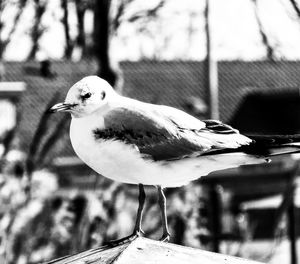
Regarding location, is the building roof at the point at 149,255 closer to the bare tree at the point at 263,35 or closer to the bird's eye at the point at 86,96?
the bird's eye at the point at 86,96

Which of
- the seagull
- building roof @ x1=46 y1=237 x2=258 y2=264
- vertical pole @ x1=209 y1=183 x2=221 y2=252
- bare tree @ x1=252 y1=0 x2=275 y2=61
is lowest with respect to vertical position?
vertical pole @ x1=209 y1=183 x2=221 y2=252

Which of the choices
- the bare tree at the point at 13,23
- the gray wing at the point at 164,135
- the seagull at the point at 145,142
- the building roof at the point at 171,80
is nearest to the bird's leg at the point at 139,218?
the seagull at the point at 145,142

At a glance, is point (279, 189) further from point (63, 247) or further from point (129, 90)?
point (63, 247)

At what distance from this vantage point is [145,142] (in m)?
3.53

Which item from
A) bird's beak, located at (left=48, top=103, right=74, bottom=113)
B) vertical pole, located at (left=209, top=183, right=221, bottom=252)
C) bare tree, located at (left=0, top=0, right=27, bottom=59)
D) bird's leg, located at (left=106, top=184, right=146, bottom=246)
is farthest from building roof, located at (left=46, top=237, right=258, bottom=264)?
vertical pole, located at (left=209, top=183, right=221, bottom=252)

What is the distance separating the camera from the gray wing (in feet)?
11.4

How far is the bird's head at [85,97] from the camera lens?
327 centimetres

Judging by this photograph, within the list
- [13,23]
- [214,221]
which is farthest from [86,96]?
[214,221]

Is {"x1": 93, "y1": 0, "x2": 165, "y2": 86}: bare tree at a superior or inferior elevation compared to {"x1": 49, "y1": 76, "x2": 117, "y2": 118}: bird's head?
superior

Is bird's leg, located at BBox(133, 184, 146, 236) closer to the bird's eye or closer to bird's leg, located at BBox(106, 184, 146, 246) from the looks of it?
bird's leg, located at BBox(106, 184, 146, 246)

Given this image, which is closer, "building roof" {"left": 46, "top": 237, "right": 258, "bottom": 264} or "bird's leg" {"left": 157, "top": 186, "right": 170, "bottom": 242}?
"building roof" {"left": 46, "top": 237, "right": 258, "bottom": 264}

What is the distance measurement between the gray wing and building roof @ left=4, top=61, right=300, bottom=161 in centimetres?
1804

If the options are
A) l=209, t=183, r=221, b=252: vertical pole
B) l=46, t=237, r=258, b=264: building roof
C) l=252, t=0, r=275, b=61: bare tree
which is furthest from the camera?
l=209, t=183, r=221, b=252: vertical pole

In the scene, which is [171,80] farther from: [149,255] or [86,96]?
[149,255]
